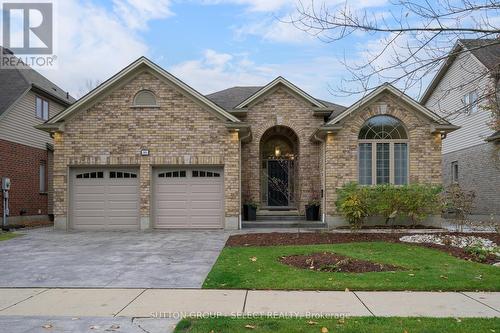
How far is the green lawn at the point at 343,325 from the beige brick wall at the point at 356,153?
11.0m

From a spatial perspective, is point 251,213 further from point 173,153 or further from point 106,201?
point 106,201

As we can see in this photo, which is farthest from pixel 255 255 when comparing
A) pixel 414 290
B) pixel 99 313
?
pixel 99 313

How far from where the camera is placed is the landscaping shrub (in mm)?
15664

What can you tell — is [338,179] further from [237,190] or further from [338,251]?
[338,251]

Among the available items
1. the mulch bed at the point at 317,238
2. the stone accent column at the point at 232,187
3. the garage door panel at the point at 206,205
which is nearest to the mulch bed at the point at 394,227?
the mulch bed at the point at 317,238

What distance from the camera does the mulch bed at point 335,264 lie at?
8969mm

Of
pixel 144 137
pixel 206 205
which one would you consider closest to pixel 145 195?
pixel 144 137

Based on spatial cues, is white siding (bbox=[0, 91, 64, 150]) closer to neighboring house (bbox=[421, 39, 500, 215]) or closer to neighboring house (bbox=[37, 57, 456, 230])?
neighboring house (bbox=[37, 57, 456, 230])

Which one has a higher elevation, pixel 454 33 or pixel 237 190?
pixel 454 33

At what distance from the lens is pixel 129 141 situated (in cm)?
1678

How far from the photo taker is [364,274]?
8.52m

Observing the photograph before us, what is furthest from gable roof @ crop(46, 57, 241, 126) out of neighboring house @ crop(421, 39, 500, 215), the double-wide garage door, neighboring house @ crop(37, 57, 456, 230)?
neighboring house @ crop(421, 39, 500, 215)

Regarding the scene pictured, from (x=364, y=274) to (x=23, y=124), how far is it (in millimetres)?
17520

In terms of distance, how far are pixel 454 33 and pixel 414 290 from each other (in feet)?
14.6
